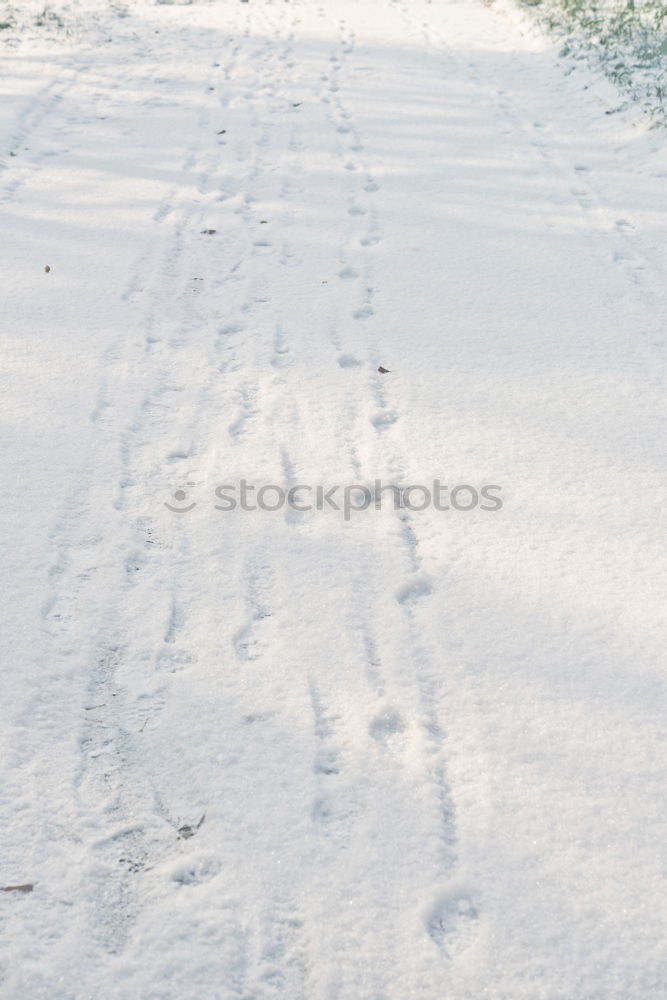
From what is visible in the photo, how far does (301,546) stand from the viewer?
2602 mm

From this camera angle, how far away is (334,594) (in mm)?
2406

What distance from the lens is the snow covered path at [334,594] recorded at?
5.41 feet

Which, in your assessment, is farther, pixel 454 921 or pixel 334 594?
pixel 334 594

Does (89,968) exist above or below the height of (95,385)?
below

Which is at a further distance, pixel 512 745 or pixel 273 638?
pixel 273 638

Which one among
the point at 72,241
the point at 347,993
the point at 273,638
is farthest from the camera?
the point at 72,241

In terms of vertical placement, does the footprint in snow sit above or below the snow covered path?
below

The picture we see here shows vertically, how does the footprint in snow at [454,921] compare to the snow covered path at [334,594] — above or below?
below

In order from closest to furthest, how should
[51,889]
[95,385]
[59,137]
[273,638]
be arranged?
[51,889]
[273,638]
[95,385]
[59,137]

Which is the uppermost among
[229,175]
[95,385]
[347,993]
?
[229,175]

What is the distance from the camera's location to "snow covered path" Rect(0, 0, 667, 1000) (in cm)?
165

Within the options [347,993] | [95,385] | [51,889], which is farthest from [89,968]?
[95,385]

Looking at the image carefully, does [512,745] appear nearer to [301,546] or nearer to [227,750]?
[227,750]

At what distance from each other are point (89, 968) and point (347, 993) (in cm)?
53
